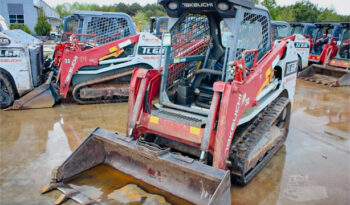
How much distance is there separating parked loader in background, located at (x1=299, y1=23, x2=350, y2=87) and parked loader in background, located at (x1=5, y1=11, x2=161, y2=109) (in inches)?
232

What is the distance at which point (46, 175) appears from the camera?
12.3ft

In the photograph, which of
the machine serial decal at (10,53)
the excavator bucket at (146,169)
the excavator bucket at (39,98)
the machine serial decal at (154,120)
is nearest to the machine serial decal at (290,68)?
the machine serial decal at (154,120)

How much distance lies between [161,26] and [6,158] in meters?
7.43

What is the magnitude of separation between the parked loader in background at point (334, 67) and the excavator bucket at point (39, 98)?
312 inches

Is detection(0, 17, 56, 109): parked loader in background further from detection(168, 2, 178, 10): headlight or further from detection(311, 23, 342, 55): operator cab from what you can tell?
detection(311, 23, 342, 55): operator cab

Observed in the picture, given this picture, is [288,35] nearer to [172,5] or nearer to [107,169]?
[172,5]

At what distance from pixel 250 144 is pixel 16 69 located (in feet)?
17.0

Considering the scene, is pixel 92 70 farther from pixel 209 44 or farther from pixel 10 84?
pixel 209 44

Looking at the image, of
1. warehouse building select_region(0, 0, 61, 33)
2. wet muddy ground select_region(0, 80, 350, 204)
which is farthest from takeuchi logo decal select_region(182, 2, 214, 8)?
warehouse building select_region(0, 0, 61, 33)

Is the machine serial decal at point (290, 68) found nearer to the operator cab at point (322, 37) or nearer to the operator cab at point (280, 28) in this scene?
the operator cab at point (280, 28)

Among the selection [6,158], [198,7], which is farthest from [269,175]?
[6,158]

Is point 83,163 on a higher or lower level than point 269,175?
higher

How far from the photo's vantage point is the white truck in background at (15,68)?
6.27 m

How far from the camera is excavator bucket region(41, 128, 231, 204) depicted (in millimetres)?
2808
